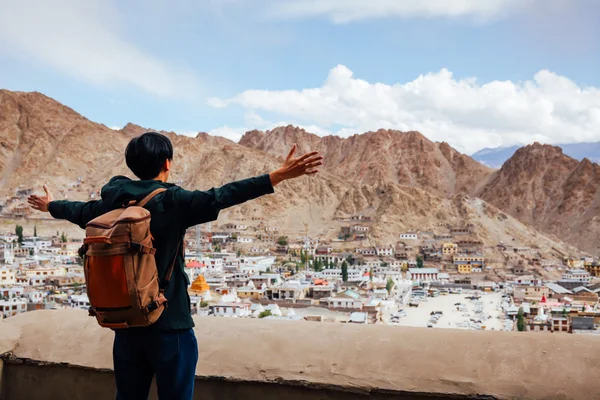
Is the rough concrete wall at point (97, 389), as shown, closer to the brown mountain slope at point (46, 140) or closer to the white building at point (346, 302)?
the white building at point (346, 302)

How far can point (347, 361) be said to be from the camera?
6.28 ft

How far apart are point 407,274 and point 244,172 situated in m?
32.8

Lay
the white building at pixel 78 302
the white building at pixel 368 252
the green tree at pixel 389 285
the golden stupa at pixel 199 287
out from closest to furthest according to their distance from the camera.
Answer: the white building at pixel 78 302
the golden stupa at pixel 199 287
the green tree at pixel 389 285
the white building at pixel 368 252

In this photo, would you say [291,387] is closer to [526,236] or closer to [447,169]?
[526,236]

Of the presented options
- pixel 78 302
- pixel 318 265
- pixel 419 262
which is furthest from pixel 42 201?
pixel 419 262

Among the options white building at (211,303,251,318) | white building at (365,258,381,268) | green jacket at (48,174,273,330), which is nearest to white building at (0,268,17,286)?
white building at (211,303,251,318)

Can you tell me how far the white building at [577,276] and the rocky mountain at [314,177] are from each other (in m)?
10.2

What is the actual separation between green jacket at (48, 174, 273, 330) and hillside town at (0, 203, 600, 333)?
950 centimetres

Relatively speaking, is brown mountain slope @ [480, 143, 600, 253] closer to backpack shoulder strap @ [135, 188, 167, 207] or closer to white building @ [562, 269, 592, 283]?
white building @ [562, 269, 592, 283]

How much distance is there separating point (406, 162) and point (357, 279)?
59749 millimetres

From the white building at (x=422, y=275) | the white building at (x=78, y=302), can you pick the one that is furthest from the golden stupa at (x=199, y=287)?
the white building at (x=422, y=275)

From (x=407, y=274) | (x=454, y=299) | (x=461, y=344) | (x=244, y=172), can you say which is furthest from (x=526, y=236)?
(x=461, y=344)

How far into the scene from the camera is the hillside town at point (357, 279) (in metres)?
21.2

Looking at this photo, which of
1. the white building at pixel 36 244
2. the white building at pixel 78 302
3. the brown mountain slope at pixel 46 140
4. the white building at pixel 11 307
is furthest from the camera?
the brown mountain slope at pixel 46 140
